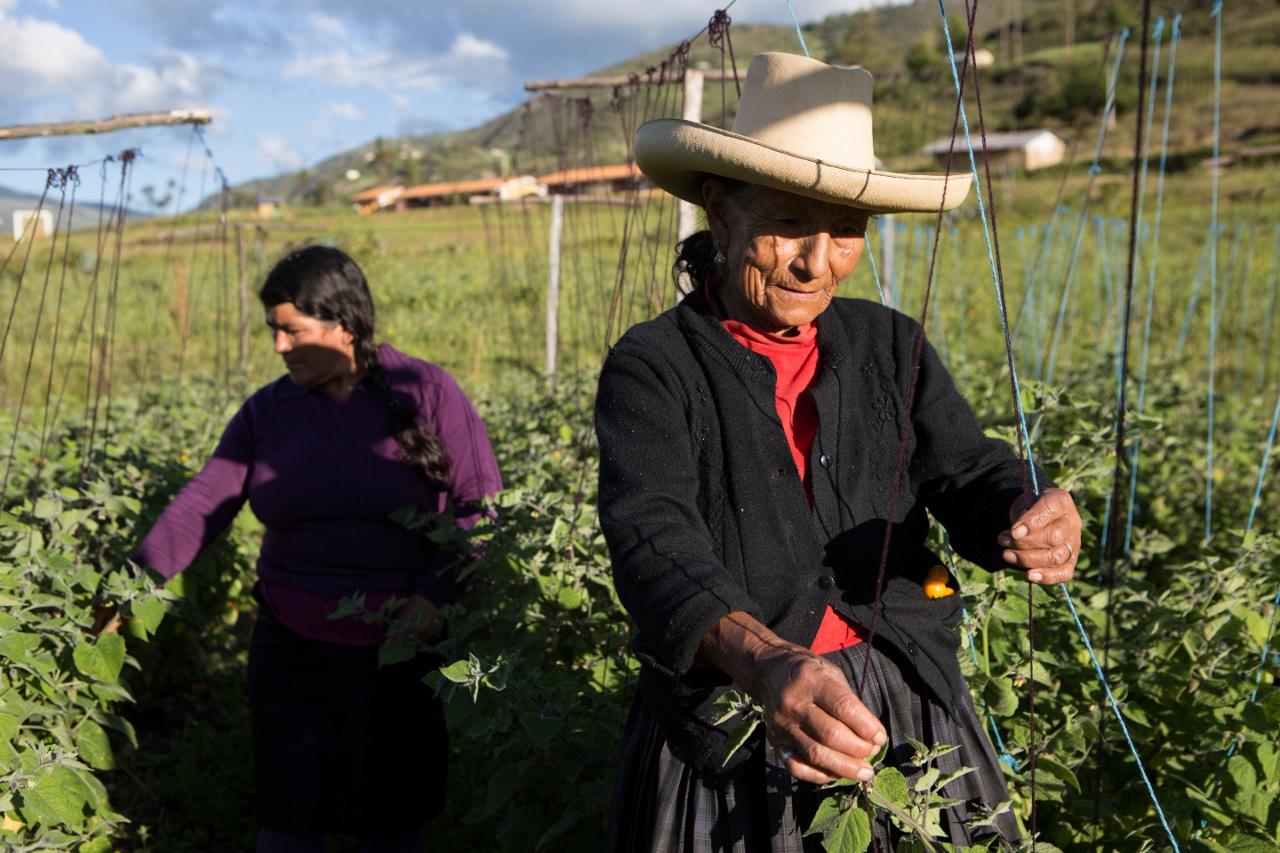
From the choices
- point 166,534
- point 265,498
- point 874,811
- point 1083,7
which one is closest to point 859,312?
point 874,811

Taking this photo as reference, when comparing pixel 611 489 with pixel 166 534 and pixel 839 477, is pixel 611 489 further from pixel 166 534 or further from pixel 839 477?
pixel 166 534

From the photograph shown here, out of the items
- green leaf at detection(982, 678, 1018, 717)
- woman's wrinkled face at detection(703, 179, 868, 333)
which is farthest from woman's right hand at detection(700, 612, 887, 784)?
green leaf at detection(982, 678, 1018, 717)

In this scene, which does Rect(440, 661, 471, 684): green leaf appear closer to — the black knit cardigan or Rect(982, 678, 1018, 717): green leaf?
the black knit cardigan

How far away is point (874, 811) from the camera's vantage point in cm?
130

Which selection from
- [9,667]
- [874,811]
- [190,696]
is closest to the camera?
[874,811]

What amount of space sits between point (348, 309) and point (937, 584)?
154 centimetres

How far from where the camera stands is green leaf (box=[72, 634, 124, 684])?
2215 millimetres

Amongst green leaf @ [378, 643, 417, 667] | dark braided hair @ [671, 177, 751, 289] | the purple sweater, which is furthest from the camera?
the purple sweater

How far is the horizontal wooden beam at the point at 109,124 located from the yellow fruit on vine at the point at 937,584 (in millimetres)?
2279

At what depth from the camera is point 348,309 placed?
8.14ft

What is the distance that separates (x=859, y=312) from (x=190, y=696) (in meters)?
3.29

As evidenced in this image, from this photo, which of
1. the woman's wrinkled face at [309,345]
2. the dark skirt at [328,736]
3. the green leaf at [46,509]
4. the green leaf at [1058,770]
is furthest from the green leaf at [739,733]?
the green leaf at [46,509]

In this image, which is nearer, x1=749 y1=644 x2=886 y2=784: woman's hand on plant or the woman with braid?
x1=749 y1=644 x2=886 y2=784: woman's hand on plant

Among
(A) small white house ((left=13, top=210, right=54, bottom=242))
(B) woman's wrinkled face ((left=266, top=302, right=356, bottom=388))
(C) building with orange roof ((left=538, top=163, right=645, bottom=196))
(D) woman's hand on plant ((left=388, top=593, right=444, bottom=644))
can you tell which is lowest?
(D) woman's hand on plant ((left=388, top=593, right=444, bottom=644))
